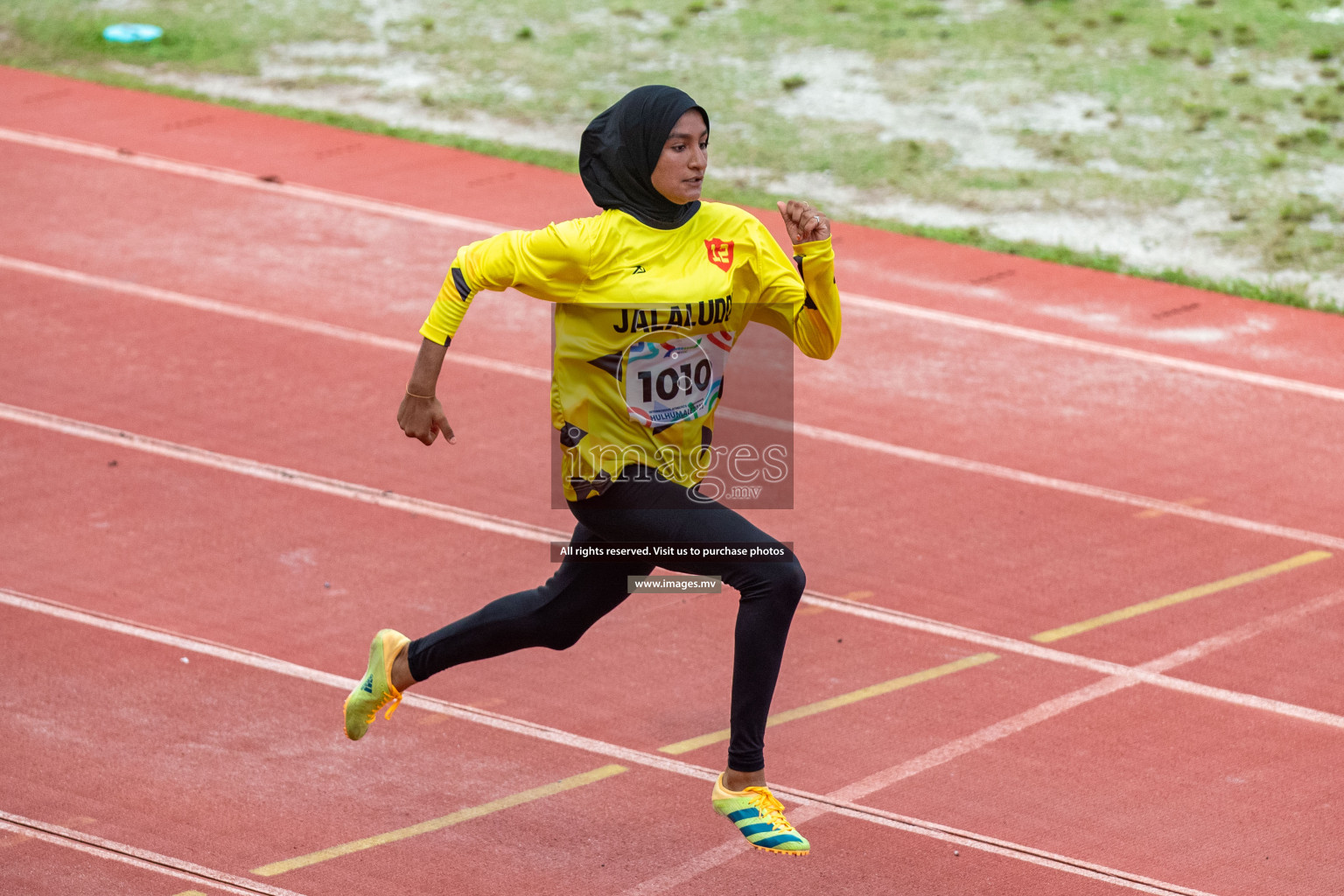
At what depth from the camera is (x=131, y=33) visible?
17.9 m

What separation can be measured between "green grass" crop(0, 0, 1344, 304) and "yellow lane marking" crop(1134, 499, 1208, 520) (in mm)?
4565

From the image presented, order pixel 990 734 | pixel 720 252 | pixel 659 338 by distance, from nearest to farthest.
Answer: pixel 659 338 → pixel 720 252 → pixel 990 734

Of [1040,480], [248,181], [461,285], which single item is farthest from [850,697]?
[248,181]

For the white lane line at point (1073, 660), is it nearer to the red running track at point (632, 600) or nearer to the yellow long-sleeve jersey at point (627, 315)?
the red running track at point (632, 600)

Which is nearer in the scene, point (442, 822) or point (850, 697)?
point (442, 822)

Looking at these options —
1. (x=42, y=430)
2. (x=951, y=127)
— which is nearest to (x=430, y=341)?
(x=42, y=430)

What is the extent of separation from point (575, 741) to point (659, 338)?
69.7 inches

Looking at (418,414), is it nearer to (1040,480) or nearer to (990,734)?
(990,734)

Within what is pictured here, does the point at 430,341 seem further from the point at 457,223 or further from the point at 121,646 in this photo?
the point at 457,223

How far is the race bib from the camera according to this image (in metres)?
5.08

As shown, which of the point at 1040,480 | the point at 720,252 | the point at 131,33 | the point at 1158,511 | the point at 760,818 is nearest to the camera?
the point at 760,818

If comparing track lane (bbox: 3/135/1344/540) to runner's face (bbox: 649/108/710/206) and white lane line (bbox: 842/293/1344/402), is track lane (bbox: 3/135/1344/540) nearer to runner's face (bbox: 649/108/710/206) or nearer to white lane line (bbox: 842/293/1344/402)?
white lane line (bbox: 842/293/1344/402)

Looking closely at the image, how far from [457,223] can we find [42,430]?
4.64 metres

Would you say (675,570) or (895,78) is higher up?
(895,78)
